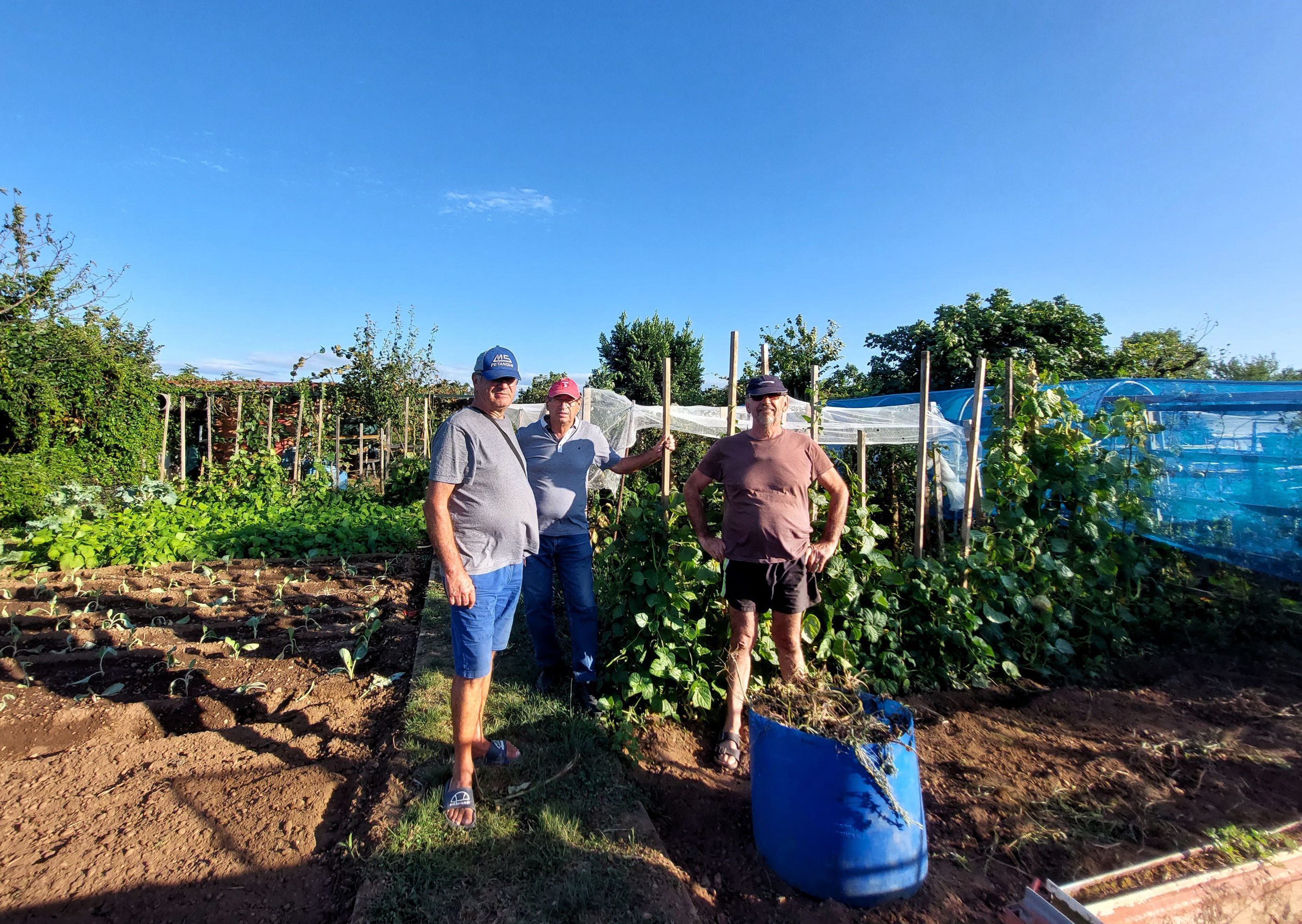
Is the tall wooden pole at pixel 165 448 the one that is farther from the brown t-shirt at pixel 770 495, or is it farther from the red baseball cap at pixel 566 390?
the brown t-shirt at pixel 770 495

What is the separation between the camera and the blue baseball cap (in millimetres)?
2541

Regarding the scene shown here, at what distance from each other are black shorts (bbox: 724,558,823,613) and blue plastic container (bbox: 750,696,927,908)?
72 centimetres

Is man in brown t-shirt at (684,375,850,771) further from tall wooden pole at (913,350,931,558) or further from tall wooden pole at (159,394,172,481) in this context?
tall wooden pole at (159,394,172,481)

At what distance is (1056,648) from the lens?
12.6 feet

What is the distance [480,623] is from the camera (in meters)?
2.44

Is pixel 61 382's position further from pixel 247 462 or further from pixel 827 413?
pixel 827 413

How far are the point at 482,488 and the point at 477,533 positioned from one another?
188 mm

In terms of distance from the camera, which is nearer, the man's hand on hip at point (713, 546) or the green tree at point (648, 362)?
the man's hand on hip at point (713, 546)

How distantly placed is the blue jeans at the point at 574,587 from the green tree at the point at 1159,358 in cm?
1111

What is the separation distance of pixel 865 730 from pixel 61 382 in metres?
10.7

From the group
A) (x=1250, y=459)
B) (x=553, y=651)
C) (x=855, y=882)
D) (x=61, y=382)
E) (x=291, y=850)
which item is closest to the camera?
(x=855, y=882)

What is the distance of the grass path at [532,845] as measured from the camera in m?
1.93

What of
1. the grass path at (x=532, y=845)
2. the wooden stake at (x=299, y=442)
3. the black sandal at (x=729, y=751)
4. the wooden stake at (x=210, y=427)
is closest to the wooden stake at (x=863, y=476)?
the black sandal at (x=729, y=751)

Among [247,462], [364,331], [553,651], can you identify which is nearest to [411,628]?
[553,651]
